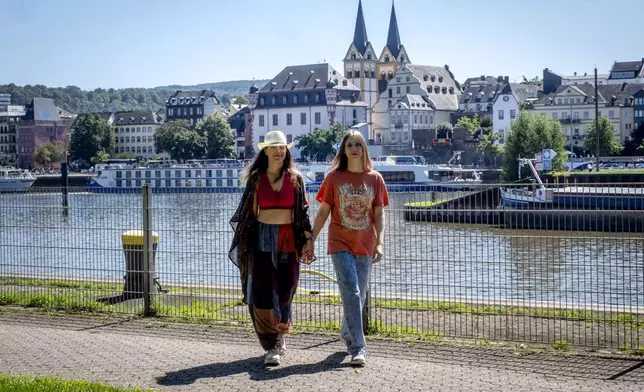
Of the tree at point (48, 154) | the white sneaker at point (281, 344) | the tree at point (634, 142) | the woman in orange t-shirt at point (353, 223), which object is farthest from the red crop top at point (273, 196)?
the tree at point (48, 154)

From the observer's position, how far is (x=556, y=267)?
882 cm

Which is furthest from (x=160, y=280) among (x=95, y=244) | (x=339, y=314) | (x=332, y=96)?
(x=332, y=96)

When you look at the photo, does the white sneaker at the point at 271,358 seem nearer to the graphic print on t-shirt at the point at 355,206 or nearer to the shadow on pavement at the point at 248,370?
the shadow on pavement at the point at 248,370

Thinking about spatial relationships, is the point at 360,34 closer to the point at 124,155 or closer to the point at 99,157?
the point at 124,155

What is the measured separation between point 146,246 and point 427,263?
290 cm

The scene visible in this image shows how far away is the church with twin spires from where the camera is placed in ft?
516

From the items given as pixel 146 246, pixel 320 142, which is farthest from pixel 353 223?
pixel 320 142

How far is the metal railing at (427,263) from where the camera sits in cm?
835

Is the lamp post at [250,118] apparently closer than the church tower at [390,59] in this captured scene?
Yes

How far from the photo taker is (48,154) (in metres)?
A: 149

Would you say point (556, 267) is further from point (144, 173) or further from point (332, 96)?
point (332, 96)

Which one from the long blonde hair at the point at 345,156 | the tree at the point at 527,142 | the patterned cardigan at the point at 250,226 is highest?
the tree at the point at 527,142

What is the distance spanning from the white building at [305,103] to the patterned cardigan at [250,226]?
414 feet

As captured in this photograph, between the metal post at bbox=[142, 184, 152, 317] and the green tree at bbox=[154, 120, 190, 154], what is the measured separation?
130m
